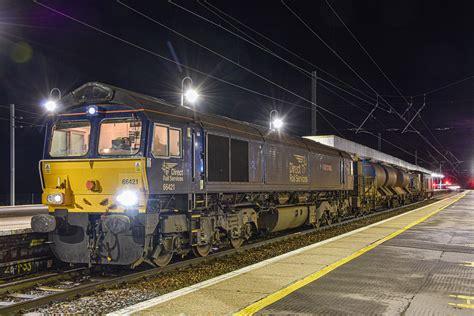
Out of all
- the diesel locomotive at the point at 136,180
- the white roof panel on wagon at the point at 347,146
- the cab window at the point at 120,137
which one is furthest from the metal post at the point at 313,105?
the cab window at the point at 120,137

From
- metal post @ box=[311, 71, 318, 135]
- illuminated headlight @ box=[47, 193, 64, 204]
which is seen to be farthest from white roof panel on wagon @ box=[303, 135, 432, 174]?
illuminated headlight @ box=[47, 193, 64, 204]

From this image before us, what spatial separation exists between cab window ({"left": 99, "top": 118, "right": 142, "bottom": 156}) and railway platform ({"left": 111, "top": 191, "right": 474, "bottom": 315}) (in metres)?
3.48

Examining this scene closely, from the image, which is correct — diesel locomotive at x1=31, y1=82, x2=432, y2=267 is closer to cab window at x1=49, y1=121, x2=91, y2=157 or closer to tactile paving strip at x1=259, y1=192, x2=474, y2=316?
cab window at x1=49, y1=121, x2=91, y2=157

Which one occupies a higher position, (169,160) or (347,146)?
(347,146)

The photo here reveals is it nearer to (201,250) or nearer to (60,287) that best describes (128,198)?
(60,287)

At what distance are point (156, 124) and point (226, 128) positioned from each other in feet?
→ 11.2

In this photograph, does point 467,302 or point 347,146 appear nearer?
point 467,302

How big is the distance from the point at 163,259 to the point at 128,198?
194cm

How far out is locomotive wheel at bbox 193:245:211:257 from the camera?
12445 mm

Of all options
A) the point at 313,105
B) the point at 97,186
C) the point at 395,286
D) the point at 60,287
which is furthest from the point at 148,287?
the point at 313,105

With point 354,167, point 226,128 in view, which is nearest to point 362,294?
point 226,128

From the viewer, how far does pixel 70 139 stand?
11.0 meters

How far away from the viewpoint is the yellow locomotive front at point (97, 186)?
32.8ft

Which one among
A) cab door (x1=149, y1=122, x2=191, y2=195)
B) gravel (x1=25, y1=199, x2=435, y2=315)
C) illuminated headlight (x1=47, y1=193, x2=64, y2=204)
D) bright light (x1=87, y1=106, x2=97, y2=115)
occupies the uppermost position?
bright light (x1=87, y1=106, x2=97, y2=115)
